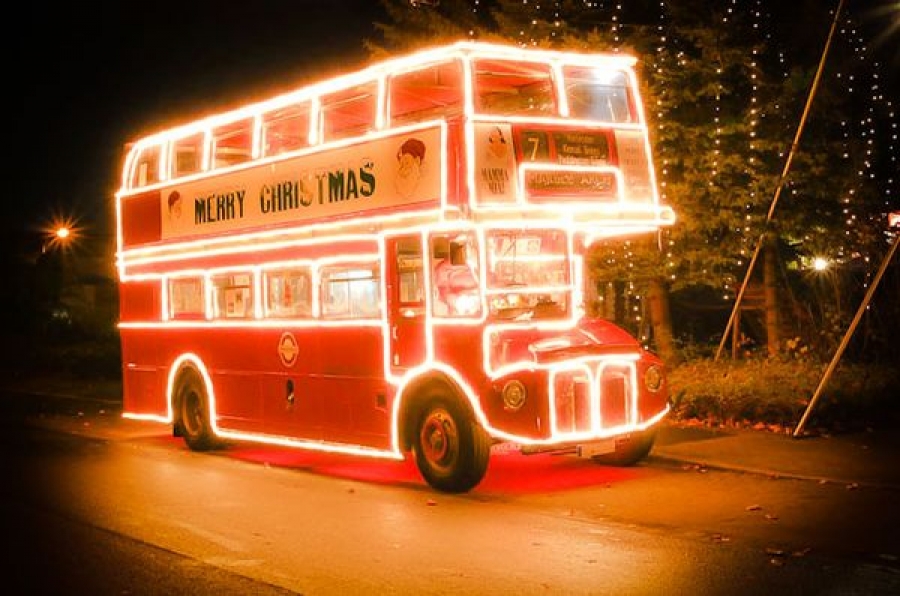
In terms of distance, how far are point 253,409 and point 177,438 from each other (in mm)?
3116

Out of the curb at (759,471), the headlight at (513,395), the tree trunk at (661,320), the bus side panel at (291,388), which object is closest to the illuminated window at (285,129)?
the bus side panel at (291,388)

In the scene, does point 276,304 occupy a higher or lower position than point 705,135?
lower

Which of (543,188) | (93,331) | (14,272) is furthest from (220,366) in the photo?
(14,272)

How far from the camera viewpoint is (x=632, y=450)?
12.6 meters

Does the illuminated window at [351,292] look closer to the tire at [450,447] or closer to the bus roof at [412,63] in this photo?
the tire at [450,447]

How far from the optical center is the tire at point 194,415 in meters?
15.8

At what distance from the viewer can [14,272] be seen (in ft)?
169

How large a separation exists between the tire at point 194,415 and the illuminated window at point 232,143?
9.91 ft

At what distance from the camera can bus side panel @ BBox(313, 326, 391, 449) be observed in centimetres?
1270

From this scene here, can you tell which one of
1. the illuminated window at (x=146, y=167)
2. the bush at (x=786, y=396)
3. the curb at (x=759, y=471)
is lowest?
the curb at (x=759, y=471)

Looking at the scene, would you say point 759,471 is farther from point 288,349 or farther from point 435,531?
point 288,349

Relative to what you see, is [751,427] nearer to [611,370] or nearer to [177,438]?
[611,370]

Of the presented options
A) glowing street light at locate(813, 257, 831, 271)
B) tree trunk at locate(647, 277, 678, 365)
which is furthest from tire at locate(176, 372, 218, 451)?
glowing street light at locate(813, 257, 831, 271)

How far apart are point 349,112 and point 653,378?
4.56 metres
